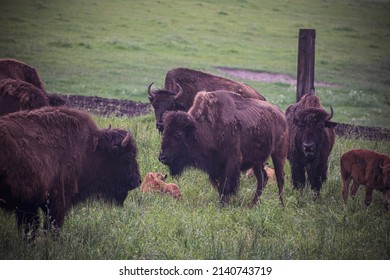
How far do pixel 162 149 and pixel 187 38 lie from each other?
4075mm

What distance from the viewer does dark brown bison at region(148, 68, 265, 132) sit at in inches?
363

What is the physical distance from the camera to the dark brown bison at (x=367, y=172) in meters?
6.82

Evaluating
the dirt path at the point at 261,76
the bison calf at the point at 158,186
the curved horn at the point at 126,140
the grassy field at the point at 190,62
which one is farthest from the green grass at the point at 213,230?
the dirt path at the point at 261,76

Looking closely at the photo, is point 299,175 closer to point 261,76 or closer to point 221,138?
point 221,138

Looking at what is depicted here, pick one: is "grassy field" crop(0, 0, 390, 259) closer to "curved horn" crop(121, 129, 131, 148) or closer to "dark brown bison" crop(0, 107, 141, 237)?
"dark brown bison" crop(0, 107, 141, 237)

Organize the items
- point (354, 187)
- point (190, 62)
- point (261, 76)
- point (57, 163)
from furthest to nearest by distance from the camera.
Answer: point (190, 62) < point (261, 76) < point (354, 187) < point (57, 163)

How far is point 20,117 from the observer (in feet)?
17.6

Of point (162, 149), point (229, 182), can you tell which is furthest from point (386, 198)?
point (162, 149)

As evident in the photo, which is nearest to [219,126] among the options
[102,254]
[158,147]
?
[158,147]

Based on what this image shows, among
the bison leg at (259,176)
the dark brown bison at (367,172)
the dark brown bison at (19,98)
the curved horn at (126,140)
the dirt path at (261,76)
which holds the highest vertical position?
the dark brown bison at (19,98)

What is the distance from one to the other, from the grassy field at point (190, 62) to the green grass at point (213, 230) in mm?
12

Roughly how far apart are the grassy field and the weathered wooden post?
19 centimetres

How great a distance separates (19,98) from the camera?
6.64 meters

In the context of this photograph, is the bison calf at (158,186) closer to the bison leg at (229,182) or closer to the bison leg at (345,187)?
the bison leg at (229,182)
